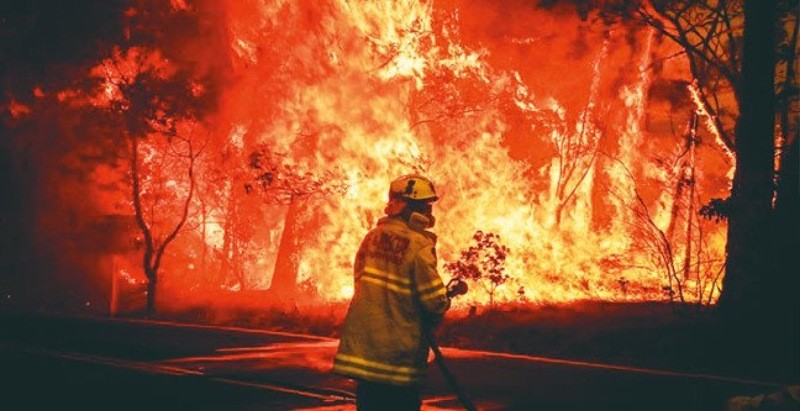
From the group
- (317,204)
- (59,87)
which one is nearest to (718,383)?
(317,204)

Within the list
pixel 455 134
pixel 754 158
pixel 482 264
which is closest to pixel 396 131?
pixel 455 134

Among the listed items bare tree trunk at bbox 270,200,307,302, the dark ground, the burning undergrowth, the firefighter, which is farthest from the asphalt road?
bare tree trunk at bbox 270,200,307,302

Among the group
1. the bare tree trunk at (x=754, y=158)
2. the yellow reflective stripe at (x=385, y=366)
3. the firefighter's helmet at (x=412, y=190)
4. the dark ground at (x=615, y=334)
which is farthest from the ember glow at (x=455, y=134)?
the yellow reflective stripe at (x=385, y=366)

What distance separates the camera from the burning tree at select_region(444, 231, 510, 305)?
1409 centimetres

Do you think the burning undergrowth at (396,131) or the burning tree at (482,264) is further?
the burning undergrowth at (396,131)

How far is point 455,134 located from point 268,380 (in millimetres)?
10830

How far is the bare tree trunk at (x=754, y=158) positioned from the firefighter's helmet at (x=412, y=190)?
735 cm

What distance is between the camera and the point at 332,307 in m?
15.4

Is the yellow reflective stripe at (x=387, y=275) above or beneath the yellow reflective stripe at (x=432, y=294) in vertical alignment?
above

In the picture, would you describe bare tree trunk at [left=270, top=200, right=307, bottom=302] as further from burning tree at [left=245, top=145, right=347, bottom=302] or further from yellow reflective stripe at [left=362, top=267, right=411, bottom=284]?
yellow reflective stripe at [left=362, top=267, right=411, bottom=284]

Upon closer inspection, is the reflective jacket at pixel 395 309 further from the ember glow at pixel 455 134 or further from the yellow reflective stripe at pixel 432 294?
the ember glow at pixel 455 134

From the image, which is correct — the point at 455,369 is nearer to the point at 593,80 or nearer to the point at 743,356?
the point at 743,356

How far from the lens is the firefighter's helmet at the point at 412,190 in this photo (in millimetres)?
4824

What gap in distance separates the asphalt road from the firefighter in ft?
8.03
